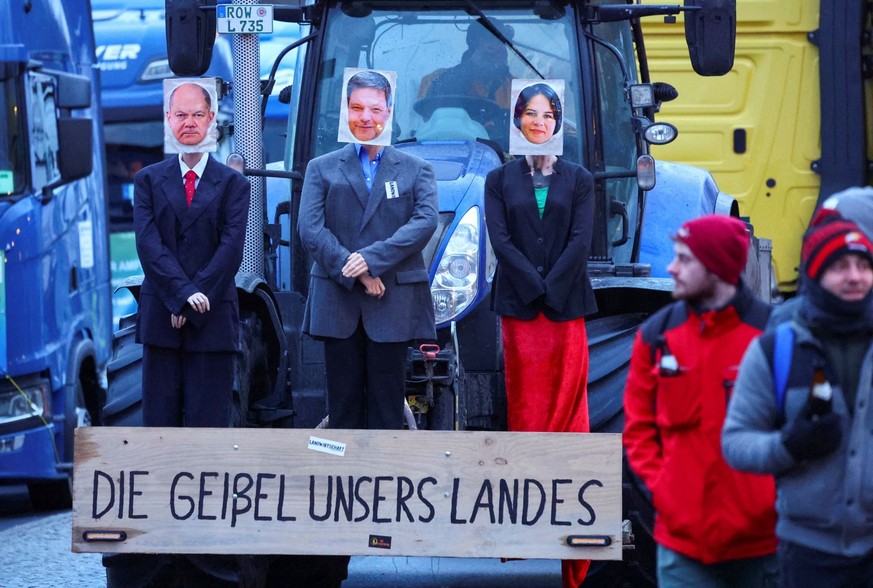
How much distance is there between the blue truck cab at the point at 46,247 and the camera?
36.0ft

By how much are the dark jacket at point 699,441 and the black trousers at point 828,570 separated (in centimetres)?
21

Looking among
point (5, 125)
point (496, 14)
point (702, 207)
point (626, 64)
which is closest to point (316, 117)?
point (496, 14)

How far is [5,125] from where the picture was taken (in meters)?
11.0

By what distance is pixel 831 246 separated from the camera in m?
4.70

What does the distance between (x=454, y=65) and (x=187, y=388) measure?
2.08 m

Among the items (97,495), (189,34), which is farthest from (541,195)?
(97,495)

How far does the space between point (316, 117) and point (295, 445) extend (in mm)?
2343

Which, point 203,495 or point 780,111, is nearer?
point 203,495

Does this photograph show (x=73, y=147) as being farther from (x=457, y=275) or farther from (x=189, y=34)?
(x=457, y=275)

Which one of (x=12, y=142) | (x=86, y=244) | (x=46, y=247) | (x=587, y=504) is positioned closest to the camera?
(x=587, y=504)

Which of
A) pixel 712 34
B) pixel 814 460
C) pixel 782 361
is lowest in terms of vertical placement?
pixel 814 460

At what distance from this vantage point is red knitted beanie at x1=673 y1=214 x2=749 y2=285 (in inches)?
194

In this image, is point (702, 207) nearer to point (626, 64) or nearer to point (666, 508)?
point (626, 64)

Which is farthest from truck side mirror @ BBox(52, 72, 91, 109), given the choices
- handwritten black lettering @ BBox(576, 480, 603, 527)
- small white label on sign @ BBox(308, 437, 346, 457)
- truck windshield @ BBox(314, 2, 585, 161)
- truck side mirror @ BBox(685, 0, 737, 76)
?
handwritten black lettering @ BBox(576, 480, 603, 527)
